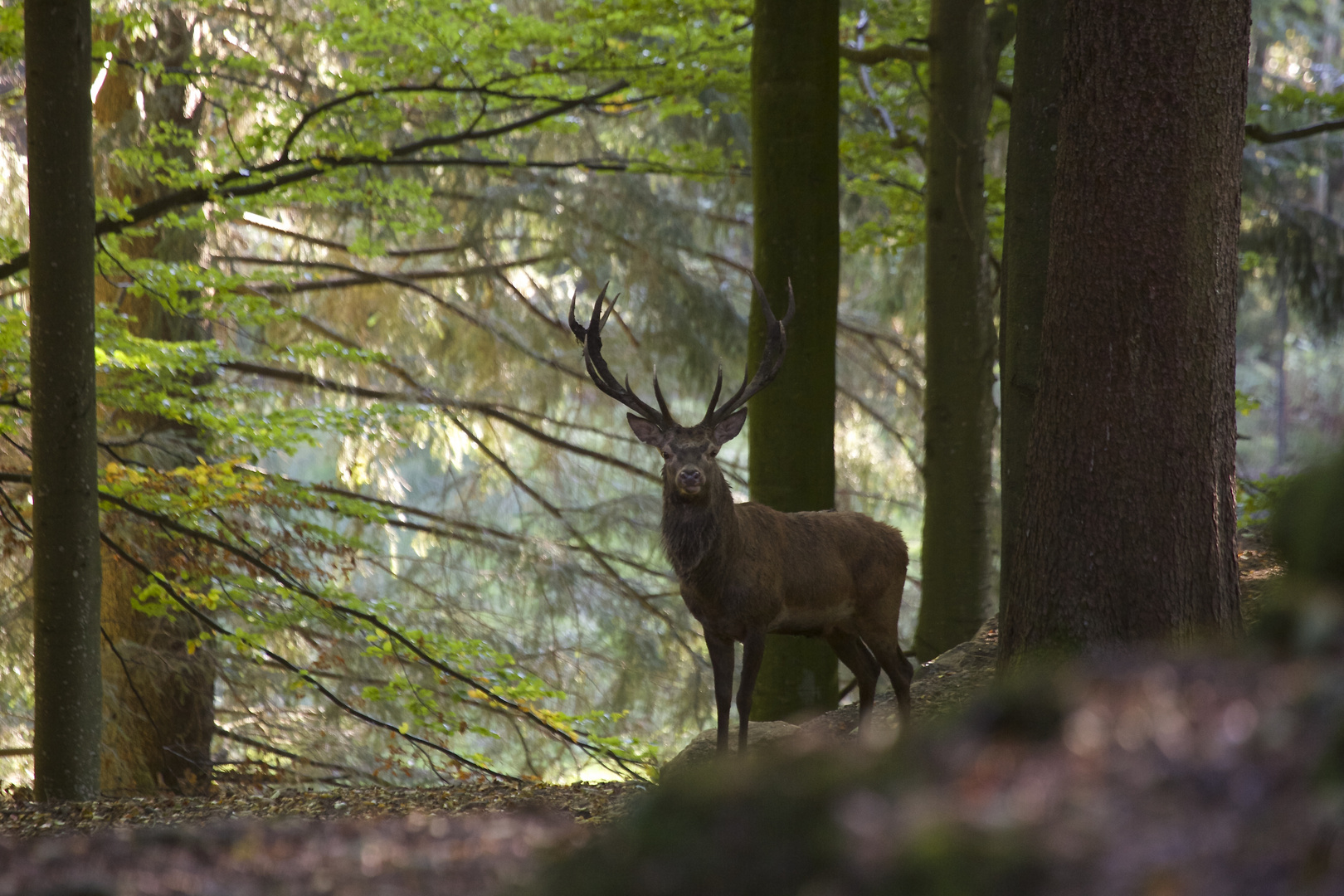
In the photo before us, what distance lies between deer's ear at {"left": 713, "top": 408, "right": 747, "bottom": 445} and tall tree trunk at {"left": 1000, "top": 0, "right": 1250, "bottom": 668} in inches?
79.3

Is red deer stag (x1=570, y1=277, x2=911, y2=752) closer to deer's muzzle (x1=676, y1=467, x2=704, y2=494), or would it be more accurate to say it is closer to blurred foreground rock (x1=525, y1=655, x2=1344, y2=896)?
deer's muzzle (x1=676, y1=467, x2=704, y2=494)

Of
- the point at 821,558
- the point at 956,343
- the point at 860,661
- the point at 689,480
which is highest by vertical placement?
the point at 956,343

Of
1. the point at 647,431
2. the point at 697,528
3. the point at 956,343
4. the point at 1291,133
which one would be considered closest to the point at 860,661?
the point at 697,528

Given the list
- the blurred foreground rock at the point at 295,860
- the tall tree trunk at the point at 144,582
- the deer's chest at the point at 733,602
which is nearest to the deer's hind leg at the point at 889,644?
the deer's chest at the point at 733,602

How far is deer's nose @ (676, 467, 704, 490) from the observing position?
17.3 feet

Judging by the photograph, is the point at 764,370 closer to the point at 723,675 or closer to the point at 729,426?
the point at 729,426

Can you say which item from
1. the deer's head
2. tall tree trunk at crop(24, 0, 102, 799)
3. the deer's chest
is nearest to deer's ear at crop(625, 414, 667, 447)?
the deer's head

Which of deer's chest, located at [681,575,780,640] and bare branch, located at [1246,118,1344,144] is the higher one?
bare branch, located at [1246,118,1344,144]

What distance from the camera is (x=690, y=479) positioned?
17.3ft

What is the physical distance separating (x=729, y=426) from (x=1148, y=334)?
2.34 meters

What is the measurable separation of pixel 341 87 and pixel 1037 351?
318 inches

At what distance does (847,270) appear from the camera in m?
16.2

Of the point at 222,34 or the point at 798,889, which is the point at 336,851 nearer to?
the point at 798,889

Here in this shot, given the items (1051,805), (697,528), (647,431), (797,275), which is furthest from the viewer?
(797,275)
